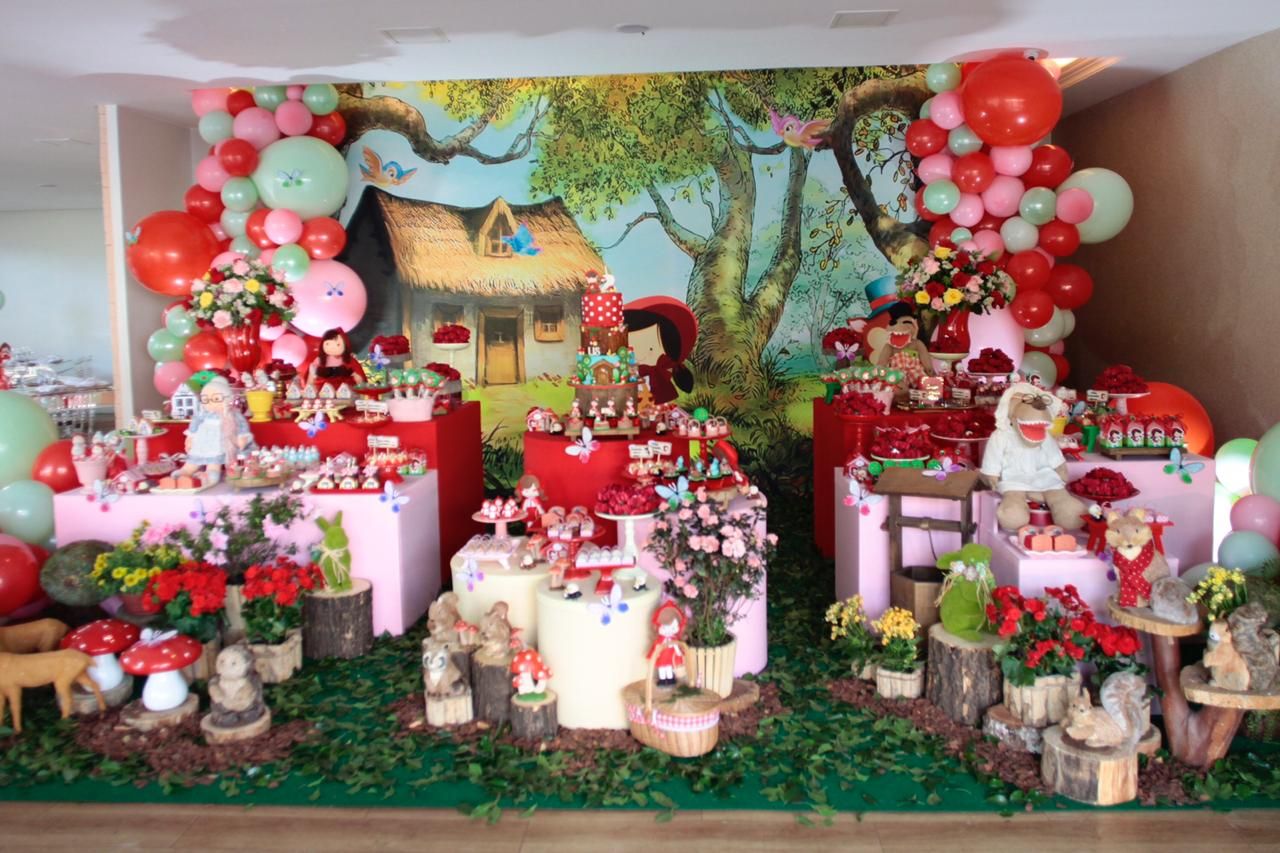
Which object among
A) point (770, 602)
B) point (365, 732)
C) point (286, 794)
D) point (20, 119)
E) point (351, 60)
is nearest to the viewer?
point (286, 794)

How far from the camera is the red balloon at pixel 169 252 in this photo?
8.23 m

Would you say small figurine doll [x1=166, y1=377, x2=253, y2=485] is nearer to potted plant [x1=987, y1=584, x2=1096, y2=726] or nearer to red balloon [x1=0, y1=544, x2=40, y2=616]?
red balloon [x1=0, y1=544, x2=40, y2=616]

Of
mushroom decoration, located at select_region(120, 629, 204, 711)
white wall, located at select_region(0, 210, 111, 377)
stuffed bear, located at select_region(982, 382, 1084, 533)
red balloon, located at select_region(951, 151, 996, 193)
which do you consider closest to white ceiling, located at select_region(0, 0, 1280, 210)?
red balloon, located at select_region(951, 151, 996, 193)

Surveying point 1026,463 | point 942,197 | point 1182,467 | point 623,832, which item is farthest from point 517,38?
point 623,832

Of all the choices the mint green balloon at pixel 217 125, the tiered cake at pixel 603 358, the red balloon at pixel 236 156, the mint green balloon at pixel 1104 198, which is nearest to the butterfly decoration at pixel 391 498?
the tiered cake at pixel 603 358

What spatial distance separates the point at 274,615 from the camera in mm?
5367

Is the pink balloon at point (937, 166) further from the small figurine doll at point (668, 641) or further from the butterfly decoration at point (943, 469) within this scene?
the small figurine doll at point (668, 641)

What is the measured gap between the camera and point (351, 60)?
766cm

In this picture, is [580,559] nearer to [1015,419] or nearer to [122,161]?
[1015,419]

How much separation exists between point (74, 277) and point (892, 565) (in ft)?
51.9

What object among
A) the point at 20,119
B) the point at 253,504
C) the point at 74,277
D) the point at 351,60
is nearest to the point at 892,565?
the point at 253,504

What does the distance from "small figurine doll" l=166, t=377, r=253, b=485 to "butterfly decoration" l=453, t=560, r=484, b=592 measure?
1982 millimetres

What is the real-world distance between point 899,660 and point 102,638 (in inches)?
159

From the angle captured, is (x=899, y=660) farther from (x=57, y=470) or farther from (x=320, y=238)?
(x=320, y=238)
